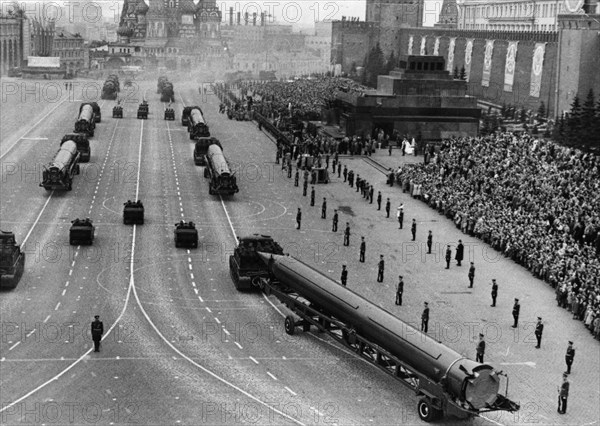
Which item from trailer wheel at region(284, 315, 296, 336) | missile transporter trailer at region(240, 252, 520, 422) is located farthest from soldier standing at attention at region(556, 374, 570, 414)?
trailer wheel at region(284, 315, 296, 336)

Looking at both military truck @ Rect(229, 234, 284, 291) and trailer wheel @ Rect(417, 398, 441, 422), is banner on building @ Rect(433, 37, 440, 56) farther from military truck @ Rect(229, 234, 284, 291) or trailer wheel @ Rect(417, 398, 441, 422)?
trailer wheel @ Rect(417, 398, 441, 422)

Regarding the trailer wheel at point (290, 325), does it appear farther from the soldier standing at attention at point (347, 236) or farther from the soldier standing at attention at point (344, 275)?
the soldier standing at attention at point (347, 236)

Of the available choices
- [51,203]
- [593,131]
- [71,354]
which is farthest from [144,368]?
[593,131]

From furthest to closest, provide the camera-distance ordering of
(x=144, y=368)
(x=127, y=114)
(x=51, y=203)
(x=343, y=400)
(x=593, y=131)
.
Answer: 1. (x=127, y=114)
2. (x=593, y=131)
3. (x=51, y=203)
4. (x=144, y=368)
5. (x=343, y=400)

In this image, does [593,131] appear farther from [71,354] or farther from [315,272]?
[71,354]

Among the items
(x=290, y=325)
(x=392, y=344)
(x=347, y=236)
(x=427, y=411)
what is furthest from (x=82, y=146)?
(x=427, y=411)

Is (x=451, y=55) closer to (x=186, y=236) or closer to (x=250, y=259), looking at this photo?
(x=186, y=236)

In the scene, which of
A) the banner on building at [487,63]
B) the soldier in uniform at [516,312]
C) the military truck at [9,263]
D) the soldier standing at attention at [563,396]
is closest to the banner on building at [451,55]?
the banner on building at [487,63]
